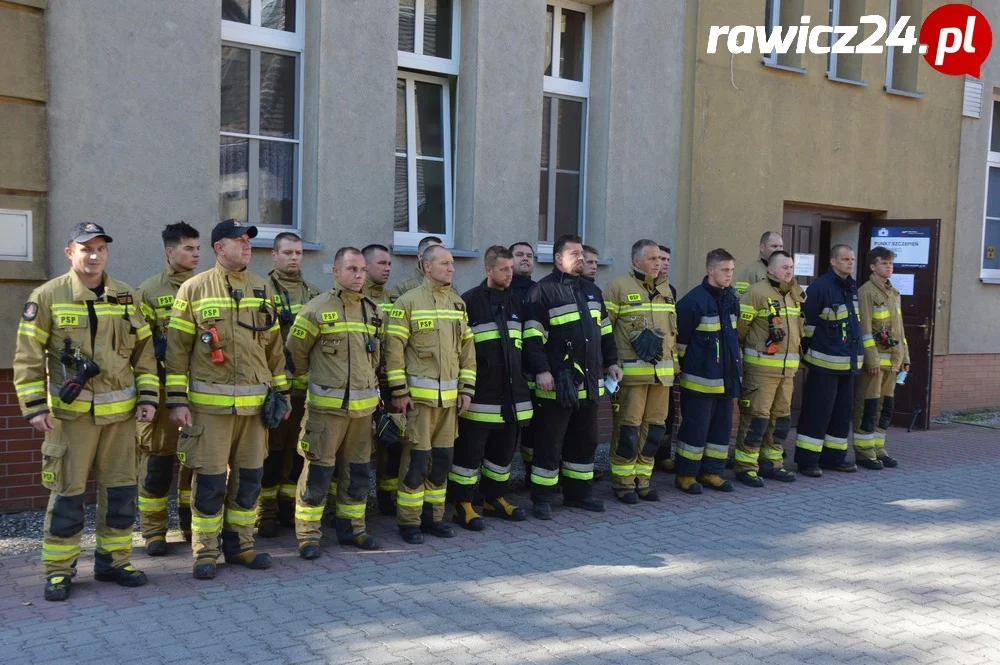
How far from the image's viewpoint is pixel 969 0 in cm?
1385

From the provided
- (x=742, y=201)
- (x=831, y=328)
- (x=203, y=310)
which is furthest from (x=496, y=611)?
(x=742, y=201)

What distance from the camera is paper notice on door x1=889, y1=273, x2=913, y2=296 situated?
12.4 m

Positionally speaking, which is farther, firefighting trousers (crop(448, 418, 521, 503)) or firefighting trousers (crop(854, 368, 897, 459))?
firefighting trousers (crop(854, 368, 897, 459))

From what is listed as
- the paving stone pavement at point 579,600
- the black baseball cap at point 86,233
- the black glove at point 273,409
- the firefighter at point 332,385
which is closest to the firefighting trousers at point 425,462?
the paving stone pavement at point 579,600

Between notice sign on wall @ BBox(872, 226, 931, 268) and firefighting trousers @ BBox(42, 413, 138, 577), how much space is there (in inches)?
397

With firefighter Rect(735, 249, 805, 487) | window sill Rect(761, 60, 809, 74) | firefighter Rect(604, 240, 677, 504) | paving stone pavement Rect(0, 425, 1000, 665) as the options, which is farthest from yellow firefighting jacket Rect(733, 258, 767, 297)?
window sill Rect(761, 60, 809, 74)

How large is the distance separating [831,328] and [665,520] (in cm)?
308

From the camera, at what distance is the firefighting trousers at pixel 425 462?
6812mm

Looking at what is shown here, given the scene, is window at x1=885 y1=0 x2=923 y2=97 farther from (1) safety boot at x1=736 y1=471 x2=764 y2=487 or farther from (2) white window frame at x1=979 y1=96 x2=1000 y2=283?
(1) safety boot at x1=736 y1=471 x2=764 y2=487

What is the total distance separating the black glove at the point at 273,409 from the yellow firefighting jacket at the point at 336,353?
33cm

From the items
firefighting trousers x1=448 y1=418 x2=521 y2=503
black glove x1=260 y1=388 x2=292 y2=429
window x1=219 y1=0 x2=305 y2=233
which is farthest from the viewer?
window x1=219 y1=0 x2=305 y2=233

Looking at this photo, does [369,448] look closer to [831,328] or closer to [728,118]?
[831,328]

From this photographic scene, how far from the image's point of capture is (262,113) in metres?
8.59

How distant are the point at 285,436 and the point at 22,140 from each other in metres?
2.85
